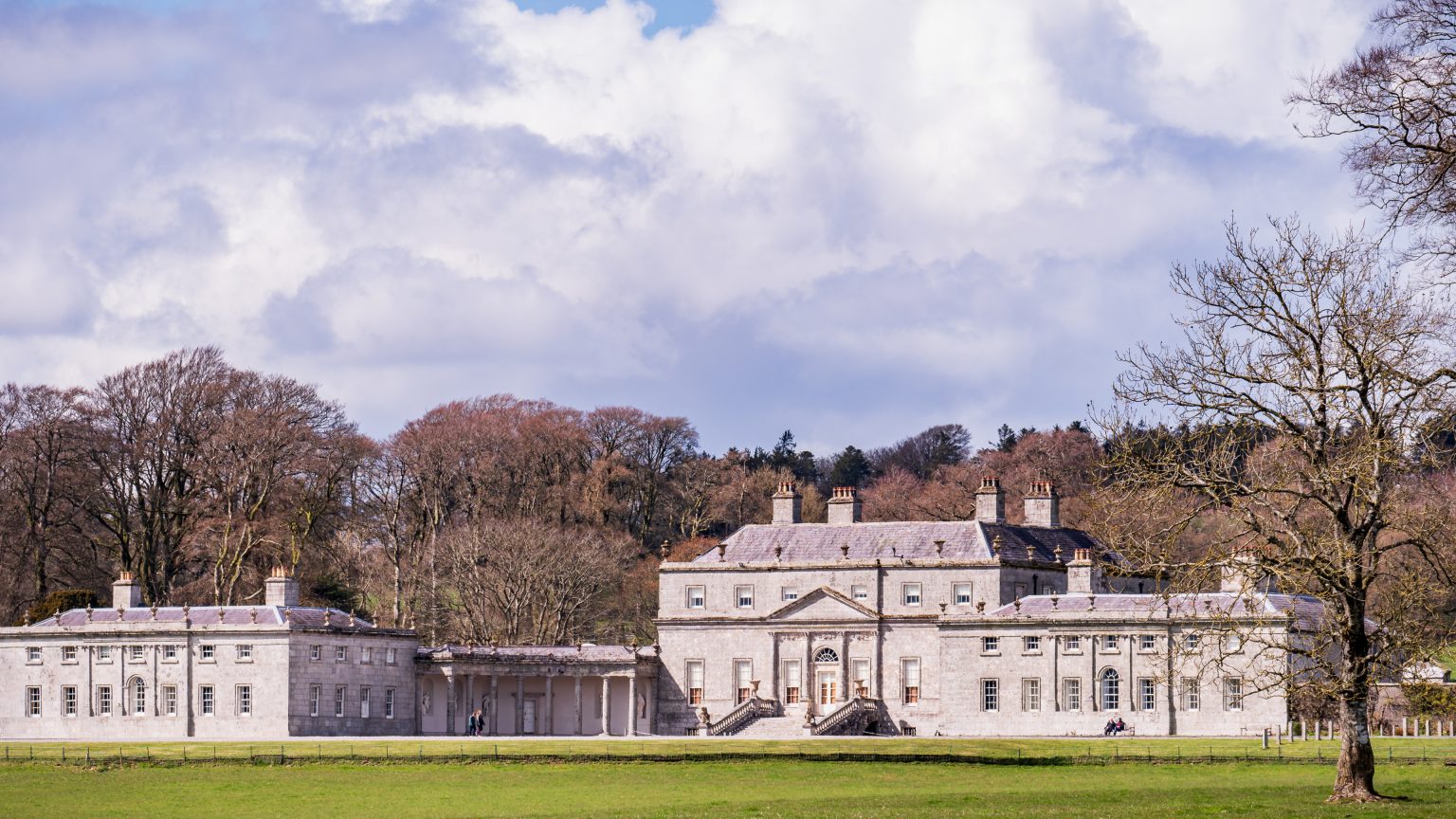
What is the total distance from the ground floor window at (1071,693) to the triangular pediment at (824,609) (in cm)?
905

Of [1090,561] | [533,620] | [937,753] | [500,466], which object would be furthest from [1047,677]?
[500,466]

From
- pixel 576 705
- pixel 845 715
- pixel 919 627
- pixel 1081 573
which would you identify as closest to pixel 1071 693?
pixel 1081 573

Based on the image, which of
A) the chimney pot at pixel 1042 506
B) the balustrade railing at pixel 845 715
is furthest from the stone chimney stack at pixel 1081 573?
the balustrade railing at pixel 845 715

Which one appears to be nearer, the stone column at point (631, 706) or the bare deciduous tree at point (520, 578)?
the stone column at point (631, 706)

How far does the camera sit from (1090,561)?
65.0 meters

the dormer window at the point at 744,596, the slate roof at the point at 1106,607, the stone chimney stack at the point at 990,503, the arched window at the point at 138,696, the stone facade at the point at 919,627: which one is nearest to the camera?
the slate roof at the point at 1106,607

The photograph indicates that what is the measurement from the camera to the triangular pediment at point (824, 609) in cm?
6906

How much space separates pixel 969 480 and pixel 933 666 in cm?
2787

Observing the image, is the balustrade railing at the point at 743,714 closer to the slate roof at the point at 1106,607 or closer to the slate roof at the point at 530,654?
the slate roof at the point at 530,654

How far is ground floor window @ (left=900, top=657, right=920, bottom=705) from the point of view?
67.7m

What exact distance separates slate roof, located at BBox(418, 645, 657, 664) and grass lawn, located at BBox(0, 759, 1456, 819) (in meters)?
20.6

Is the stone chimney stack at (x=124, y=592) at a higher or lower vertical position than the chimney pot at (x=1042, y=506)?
lower

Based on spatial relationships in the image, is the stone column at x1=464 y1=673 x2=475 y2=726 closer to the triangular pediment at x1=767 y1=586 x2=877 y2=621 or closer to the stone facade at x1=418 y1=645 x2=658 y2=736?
the stone facade at x1=418 y1=645 x2=658 y2=736

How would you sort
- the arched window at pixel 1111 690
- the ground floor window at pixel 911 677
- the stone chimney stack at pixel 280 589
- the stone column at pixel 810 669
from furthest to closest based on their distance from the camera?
the stone column at pixel 810 669
the ground floor window at pixel 911 677
the stone chimney stack at pixel 280 589
the arched window at pixel 1111 690
